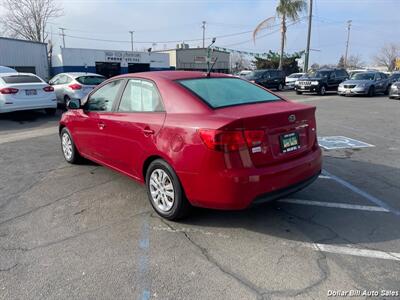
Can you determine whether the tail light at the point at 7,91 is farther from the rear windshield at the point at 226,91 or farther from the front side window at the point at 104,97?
the rear windshield at the point at 226,91

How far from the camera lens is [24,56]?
2712 cm

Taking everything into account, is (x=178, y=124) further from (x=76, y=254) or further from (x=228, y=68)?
(x=228, y=68)

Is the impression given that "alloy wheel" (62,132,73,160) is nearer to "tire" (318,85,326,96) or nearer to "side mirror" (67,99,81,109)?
"side mirror" (67,99,81,109)

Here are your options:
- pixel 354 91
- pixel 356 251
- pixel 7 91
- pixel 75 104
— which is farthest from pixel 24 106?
pixel 354 91

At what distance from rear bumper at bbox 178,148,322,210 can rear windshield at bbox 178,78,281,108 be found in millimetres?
795

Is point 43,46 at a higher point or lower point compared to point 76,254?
higher

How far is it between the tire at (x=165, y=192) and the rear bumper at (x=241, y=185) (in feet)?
0.47

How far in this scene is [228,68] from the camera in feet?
188

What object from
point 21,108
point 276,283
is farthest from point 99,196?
point 21,108

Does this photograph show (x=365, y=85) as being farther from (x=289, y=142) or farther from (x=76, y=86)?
(x=289, y=142)

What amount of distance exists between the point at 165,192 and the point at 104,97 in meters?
1.91

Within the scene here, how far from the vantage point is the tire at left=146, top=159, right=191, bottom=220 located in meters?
3.75

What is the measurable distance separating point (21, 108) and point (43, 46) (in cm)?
1985

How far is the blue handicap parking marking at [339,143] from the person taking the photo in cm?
763
